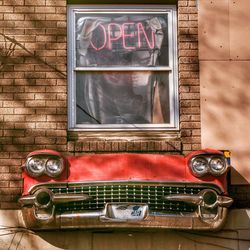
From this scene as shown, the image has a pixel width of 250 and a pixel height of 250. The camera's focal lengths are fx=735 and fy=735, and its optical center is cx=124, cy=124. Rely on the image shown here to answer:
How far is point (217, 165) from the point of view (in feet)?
25.4

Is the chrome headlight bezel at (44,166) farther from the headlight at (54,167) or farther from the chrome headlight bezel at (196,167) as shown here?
the chrome headlight bezel at (196,167)

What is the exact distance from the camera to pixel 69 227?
7.47 meters

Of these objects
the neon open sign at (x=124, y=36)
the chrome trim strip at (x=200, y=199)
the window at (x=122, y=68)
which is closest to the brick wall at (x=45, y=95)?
the window at (x=122, y=68)

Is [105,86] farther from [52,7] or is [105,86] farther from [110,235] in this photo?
[110,235]

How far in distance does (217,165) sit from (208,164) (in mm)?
98

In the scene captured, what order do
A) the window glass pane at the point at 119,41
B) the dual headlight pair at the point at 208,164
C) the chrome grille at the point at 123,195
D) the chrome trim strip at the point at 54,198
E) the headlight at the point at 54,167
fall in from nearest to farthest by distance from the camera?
the chrome trim strip at the point at 54,198
the chrome grille at the point at 123,195
the headlight at the point at 54,167
the dual headlight pair at the point at 208,164
the window glass pane at the point at 119,41

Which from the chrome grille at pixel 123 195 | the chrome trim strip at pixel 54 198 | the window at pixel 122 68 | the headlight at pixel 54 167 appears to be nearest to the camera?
the chrome trim strip at pixel 54 198

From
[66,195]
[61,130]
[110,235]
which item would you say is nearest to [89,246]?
[110,235]

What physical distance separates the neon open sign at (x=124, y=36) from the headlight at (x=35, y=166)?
5.49 feet

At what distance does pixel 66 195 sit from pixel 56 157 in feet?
1.51

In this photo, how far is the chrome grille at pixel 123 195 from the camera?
7488 millimetres

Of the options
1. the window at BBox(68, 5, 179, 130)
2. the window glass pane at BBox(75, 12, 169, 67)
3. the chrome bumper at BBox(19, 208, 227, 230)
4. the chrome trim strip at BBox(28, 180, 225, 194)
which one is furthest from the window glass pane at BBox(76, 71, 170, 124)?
the chrome bumper at BBox(19, 208, 227, 230)

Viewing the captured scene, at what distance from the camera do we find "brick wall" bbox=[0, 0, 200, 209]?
819 cm

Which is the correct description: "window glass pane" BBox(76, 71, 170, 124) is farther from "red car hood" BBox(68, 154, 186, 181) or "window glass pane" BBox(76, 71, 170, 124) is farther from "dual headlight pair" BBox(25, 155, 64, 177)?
"dual headlight pair" BBox(25, 155, 64, 177)
